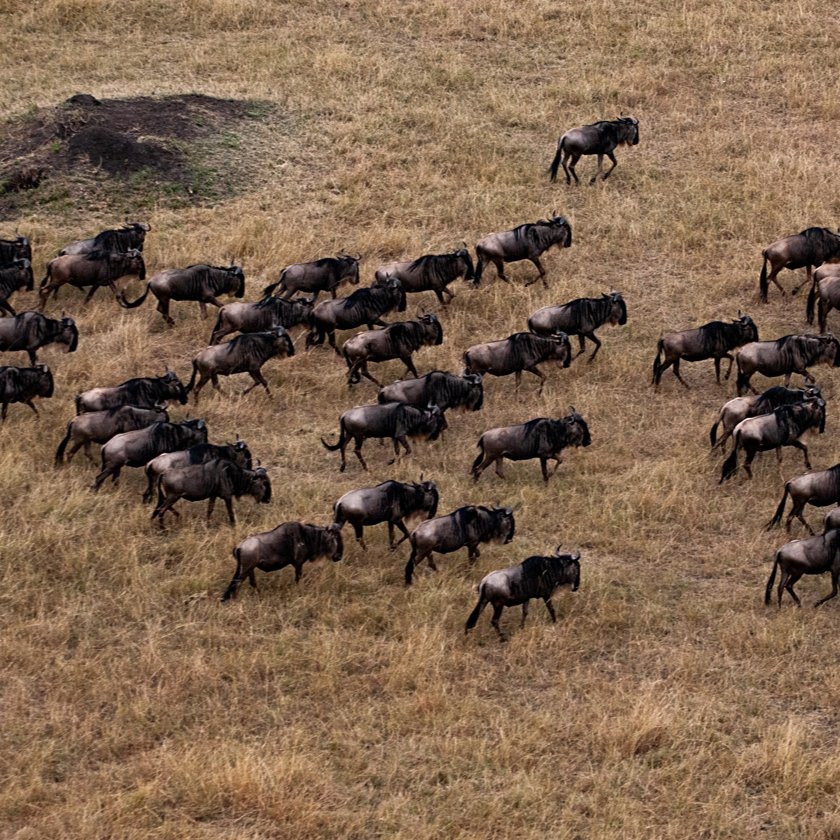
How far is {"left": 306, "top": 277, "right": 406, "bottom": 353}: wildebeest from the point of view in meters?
15.8

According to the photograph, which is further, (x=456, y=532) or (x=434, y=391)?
(x=434, y=391)

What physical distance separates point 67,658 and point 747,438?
664 cm

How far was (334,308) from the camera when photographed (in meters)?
15.9

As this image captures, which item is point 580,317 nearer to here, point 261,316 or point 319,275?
point 319,275

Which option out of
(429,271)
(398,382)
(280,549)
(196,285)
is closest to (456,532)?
(280,549)

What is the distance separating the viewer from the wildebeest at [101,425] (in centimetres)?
1329

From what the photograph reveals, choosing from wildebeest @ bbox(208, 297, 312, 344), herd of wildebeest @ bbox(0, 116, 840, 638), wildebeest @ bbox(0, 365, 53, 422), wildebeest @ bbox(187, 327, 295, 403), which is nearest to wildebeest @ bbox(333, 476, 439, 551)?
herd of wildebeest @ bbox(0, 116, 840, 638)

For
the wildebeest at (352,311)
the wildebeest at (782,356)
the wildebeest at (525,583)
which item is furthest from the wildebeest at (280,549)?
the wildebeest at (782,356)

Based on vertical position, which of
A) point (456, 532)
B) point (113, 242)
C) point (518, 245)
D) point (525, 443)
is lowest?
point (456, 532)

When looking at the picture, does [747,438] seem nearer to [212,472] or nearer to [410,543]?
[410,543]

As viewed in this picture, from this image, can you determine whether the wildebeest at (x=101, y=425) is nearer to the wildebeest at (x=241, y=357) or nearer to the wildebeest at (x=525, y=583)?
the wildebeest at (x=241, y=357)

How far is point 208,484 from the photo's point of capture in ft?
40.6

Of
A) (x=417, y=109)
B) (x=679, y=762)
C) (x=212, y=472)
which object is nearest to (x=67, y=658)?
(x=212, y=472)

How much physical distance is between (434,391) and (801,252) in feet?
18.2
